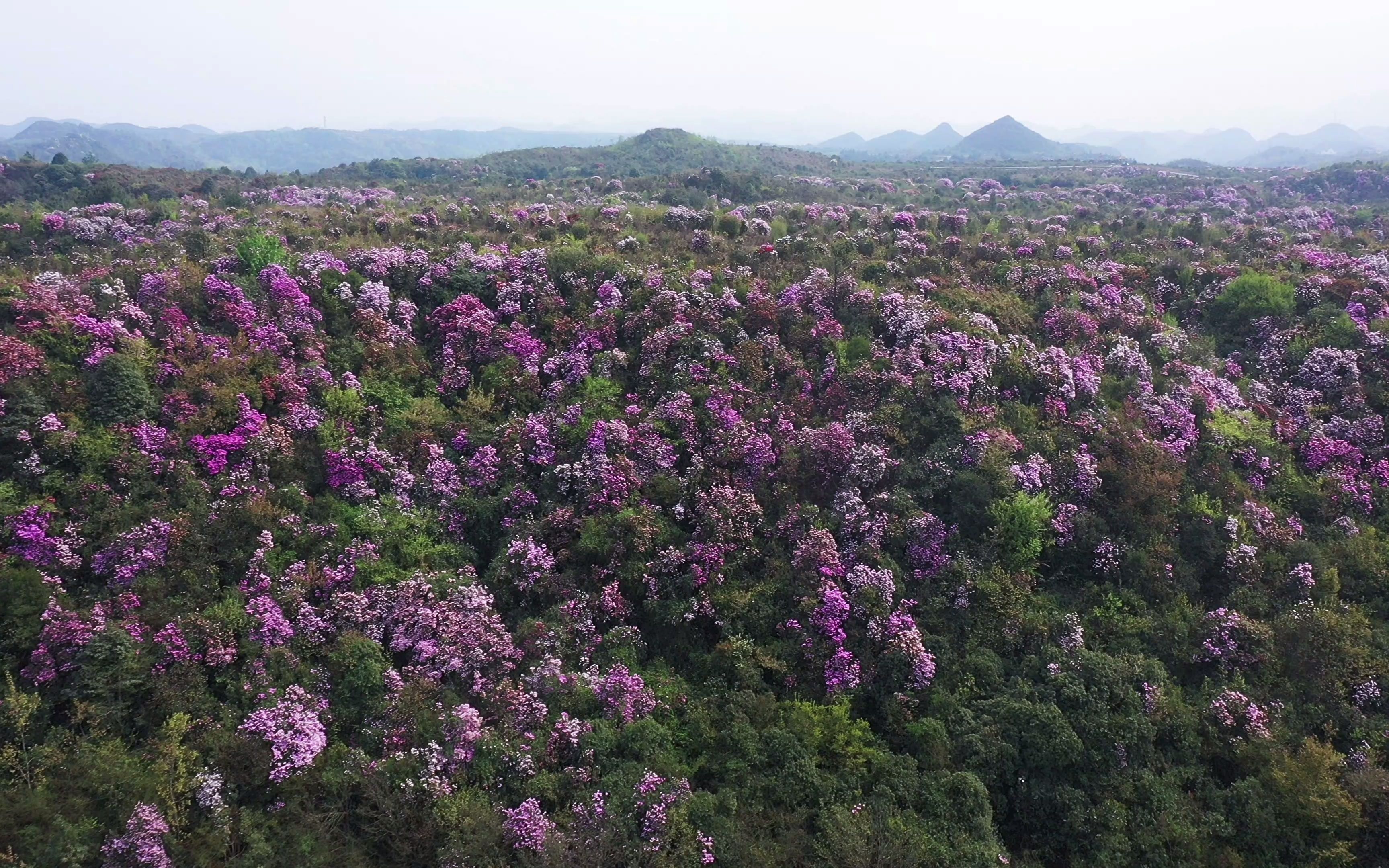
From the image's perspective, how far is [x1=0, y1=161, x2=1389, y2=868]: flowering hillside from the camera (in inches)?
447

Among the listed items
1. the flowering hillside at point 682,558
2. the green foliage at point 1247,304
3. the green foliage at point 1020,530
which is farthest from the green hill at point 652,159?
the green foliage at point 1020,530

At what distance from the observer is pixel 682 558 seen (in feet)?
52.1

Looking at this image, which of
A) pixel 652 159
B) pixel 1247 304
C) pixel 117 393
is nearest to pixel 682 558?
pixel 117 393

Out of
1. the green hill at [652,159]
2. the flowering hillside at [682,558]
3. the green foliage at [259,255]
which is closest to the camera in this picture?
the flowering hillside at [682,558]

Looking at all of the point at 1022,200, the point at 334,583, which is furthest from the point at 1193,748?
the point at 1022,200

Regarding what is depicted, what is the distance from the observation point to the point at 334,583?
579 inches

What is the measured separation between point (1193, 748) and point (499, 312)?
21117mm

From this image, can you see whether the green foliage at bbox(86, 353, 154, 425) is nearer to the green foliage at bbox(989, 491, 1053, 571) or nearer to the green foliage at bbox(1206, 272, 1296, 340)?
Answer: the green foliage at bbox(989, 491, 1053, 571)

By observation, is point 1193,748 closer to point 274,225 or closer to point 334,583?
point 334,583

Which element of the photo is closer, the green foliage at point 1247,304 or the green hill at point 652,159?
the green foliage at point 1247,304

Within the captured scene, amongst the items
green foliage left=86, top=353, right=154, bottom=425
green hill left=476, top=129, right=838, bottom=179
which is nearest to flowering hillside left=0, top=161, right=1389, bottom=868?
green foliage left=86, top=353, right=154, bottom=425

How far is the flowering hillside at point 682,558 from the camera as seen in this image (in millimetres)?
11359

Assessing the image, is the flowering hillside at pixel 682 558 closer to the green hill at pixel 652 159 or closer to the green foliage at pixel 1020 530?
the green foliage at pixel 1020 530

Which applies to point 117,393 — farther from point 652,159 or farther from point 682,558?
point 652,159
